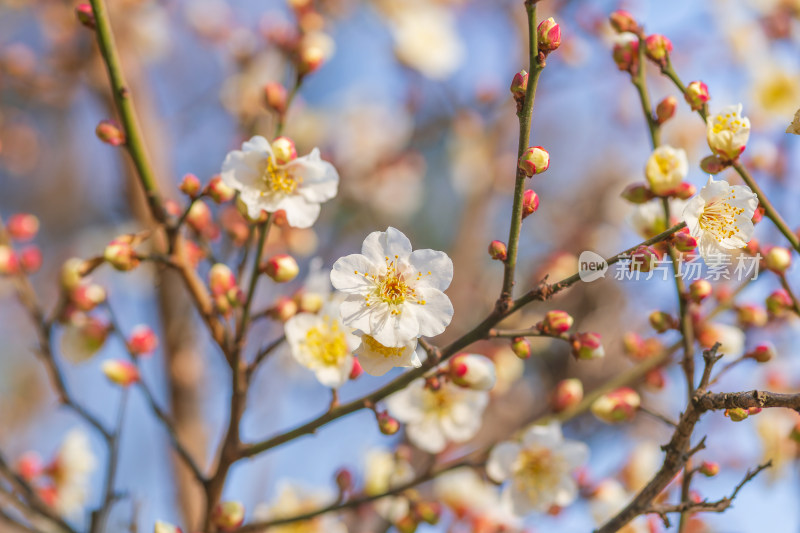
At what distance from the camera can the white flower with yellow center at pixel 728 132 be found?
1048mm

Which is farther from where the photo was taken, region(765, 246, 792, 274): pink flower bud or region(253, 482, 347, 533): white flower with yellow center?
region(253, 482, 347, 533): white flower with yellow center

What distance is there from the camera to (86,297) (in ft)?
4.59

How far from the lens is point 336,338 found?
126 centimetres

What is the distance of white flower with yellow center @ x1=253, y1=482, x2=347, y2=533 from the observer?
1711 mm

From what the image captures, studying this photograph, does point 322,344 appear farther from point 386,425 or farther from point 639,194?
point 639,194

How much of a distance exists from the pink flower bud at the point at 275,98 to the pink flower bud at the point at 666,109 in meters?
0.76

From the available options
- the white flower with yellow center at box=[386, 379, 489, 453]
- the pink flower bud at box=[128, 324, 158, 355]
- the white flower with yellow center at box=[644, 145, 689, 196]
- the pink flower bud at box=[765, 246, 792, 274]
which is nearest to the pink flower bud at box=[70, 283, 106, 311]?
the pink flower bud at box=[128, 324, 158, 355]

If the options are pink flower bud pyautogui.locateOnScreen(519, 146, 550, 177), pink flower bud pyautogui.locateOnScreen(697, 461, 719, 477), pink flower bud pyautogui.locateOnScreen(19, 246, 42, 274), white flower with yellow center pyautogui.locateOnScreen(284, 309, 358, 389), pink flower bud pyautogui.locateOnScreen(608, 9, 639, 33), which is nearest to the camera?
pink flower bud pyautogui.locateOnScreen(519, 146, 550, 177)

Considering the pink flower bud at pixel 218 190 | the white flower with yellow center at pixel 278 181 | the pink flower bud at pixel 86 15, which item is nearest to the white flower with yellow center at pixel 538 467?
the white flower with yellow center at pixel 278 181

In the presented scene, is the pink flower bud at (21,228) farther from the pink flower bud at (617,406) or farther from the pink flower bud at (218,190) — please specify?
the pink flower bud at (617,406)

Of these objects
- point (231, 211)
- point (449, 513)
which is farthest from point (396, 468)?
point (231, 211)

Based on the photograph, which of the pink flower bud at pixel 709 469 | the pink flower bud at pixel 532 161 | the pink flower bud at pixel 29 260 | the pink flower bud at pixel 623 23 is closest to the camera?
the pink flower bud at pixel 532 161

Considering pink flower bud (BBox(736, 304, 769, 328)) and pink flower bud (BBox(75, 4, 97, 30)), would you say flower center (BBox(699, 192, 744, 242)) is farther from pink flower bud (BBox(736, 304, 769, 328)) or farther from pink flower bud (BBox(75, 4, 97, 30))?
pink flower bud (BBox(75, 4, 97, 30))

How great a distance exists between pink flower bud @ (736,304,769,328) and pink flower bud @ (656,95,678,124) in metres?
0.46
